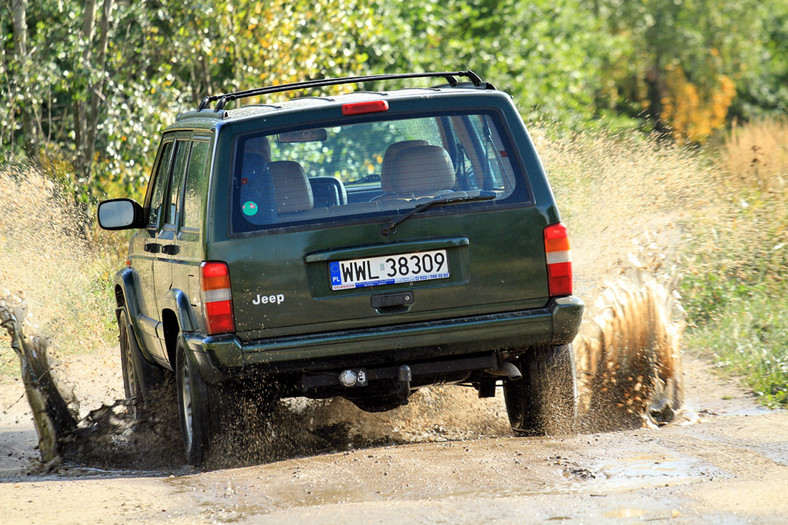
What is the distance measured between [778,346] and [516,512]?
441 centimetres

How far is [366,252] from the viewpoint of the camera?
205 inches

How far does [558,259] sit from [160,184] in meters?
2.72

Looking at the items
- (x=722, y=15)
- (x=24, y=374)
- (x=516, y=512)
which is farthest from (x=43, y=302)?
(x=722, y=15)

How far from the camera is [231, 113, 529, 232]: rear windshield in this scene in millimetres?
5270

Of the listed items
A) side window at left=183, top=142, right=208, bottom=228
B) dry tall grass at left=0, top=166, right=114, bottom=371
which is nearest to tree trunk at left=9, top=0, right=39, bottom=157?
dry tall grass at left=0, top=166, right=114, bottom=371

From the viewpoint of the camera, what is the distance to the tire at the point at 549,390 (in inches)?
225

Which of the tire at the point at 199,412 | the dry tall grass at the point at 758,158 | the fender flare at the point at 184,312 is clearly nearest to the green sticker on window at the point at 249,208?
the fender flare at the point at 184,312

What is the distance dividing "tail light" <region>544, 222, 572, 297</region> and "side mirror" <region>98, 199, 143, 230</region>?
8.68ft

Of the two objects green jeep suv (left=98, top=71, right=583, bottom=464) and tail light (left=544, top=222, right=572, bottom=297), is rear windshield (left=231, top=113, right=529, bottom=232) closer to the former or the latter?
green jeep suv (left=98, top=71, right=583, bottom=464)

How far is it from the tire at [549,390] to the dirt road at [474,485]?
0.68ft

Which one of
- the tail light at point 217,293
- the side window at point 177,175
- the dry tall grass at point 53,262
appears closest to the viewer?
the tail light at point 217,293

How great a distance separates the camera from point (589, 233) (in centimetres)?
990

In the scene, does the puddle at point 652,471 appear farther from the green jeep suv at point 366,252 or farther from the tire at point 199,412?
the tire at point 199,412

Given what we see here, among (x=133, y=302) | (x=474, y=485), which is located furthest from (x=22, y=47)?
(x=474, y=485)
